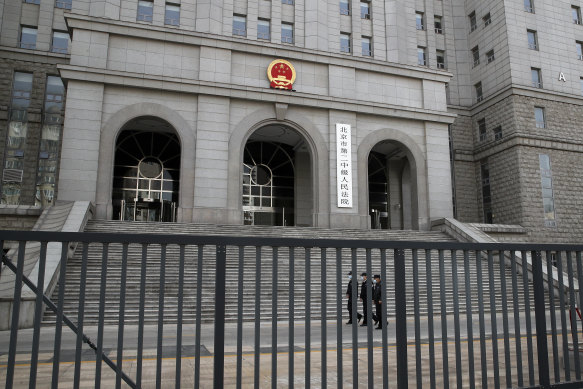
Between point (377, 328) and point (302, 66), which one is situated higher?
point (302, 66)

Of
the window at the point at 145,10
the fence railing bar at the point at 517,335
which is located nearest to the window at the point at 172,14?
the window at the point at 145,10

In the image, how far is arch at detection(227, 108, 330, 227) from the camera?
25531mm

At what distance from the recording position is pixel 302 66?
1123 inches

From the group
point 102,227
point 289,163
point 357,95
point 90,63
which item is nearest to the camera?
point 102,227

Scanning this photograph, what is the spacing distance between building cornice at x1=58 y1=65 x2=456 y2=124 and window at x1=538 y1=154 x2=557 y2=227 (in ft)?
24.6

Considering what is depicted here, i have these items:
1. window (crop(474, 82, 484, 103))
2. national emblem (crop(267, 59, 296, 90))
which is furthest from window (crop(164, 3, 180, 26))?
window (crop(474, 82, 484, 103))

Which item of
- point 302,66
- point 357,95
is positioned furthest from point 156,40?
point 357,95

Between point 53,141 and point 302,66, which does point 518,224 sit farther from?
point 53,141

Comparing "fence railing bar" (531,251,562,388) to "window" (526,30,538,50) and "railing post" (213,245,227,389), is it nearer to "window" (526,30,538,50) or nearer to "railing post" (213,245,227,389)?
"railing post" (213,245,227,389)

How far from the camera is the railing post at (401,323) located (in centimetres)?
398

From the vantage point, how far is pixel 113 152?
2428cm

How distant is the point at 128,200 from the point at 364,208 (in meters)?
15.3

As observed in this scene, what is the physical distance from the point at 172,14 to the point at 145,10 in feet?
5.21

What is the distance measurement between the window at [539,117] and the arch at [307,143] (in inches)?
645
